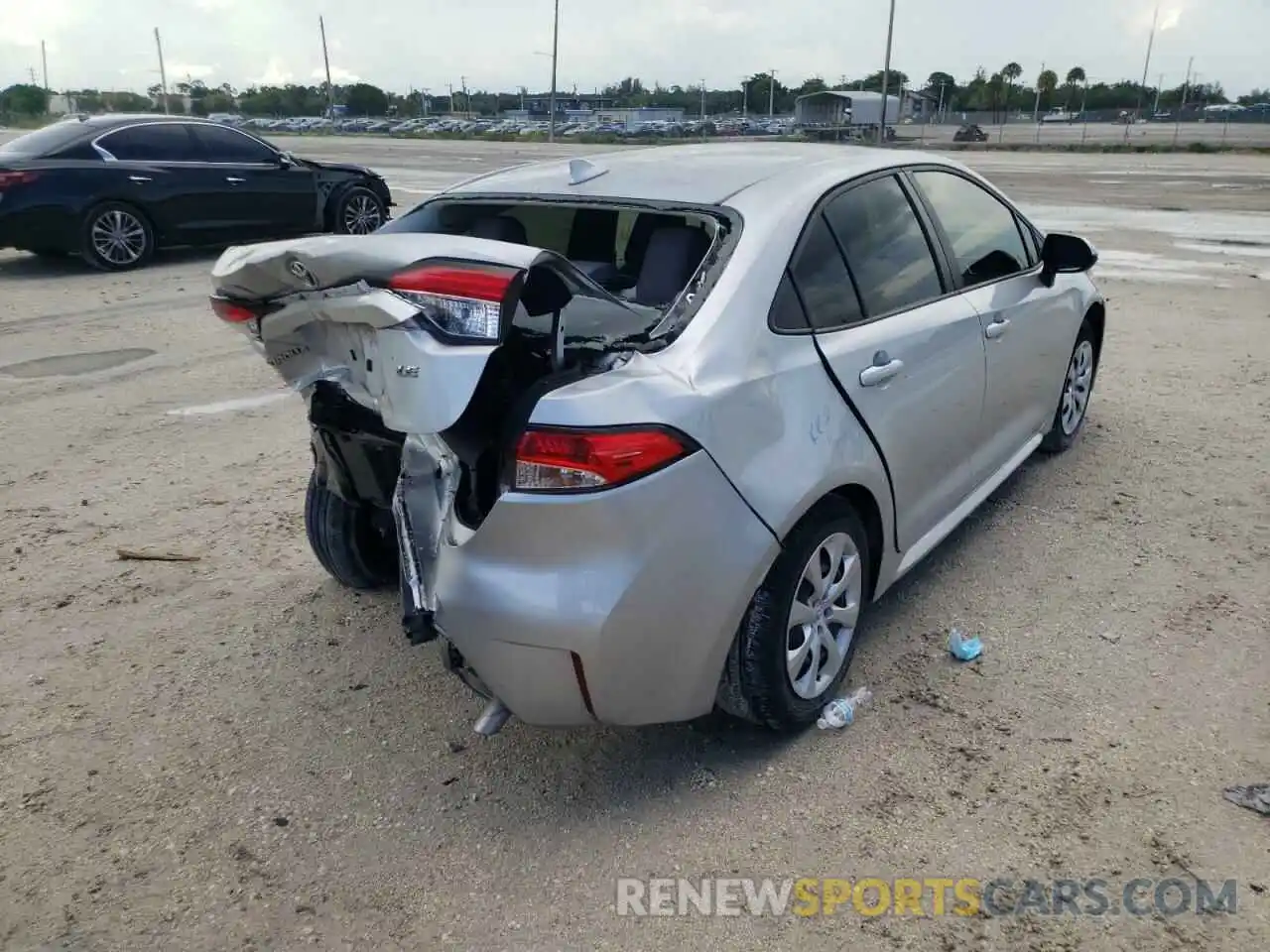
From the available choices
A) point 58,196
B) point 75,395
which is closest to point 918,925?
point 75,395

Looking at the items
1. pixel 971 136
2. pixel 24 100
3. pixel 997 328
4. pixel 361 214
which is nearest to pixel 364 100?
pixel 24 100

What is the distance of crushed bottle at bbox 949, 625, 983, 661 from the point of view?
344cm

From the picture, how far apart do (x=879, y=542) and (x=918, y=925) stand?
49.6 inches

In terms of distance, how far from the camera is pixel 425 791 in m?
2.86

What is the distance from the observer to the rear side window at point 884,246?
331 centimetres

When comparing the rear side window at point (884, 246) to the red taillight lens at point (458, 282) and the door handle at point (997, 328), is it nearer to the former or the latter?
the door handle at point (997, 328)

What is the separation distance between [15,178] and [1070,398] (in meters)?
9.90

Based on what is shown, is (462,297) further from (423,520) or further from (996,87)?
(996,87)

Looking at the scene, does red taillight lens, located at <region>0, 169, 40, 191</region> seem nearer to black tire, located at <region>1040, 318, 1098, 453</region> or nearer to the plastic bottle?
black tire, located at <region>1040, 318, 1098, 453</region>

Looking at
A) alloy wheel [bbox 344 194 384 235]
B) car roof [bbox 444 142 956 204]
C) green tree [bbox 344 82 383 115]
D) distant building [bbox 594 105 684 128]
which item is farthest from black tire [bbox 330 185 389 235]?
green tree [bbox 344 82 383 115]

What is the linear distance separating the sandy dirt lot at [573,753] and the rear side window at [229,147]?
7300 mm

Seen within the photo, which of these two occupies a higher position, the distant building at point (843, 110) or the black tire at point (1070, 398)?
the distant building at point (843, 110)

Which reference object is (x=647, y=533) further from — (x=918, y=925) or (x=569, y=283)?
(x=918, y=925)
